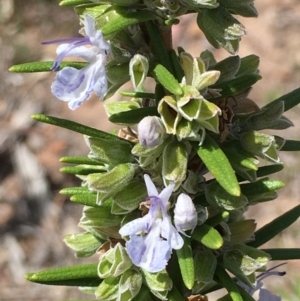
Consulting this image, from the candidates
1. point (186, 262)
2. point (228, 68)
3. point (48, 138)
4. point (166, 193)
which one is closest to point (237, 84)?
point (228, 68)

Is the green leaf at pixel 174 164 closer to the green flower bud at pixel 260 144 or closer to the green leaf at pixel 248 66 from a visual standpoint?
the green flower bud at pixel 260 144

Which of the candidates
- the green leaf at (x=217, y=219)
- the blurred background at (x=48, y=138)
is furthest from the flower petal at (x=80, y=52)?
the blurred background at (x=48, y=138)

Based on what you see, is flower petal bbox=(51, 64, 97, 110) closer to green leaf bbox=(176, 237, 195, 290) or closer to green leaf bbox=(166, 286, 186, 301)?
green leaf bbox=(176, 237, 195, 290)

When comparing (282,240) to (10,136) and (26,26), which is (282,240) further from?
(26,26)

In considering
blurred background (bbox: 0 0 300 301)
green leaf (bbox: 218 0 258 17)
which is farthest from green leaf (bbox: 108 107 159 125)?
blurred background (bbox: 0 0 300 301)

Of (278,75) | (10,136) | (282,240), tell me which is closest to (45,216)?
(10,136)

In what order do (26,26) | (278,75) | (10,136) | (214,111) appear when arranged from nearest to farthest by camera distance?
(214,111)
(10,136)
(278,75)
(26,26)

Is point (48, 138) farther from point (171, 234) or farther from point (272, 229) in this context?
point (171, 234)
